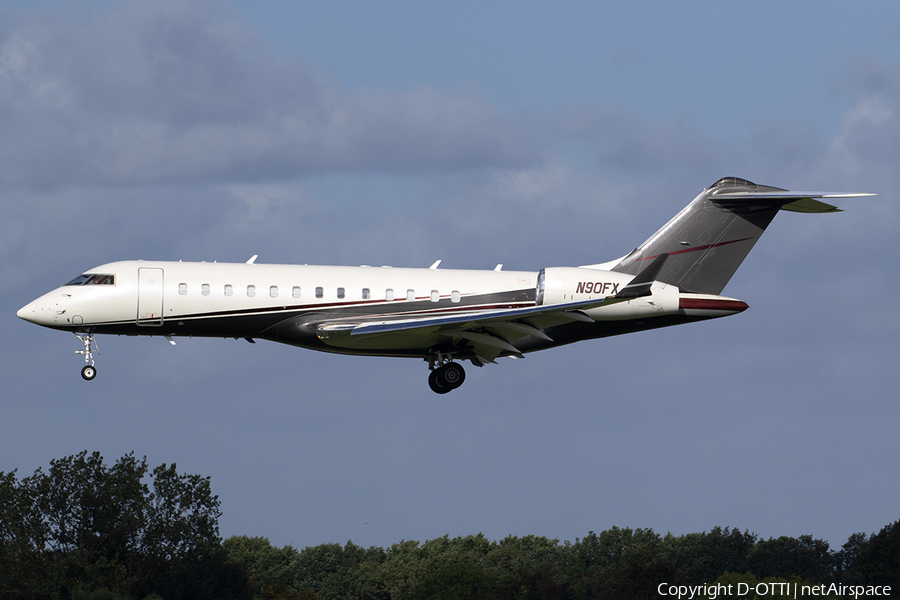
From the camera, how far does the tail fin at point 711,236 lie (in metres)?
32.4

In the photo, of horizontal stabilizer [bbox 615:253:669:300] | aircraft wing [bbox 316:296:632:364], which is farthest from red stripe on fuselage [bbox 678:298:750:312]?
horizontal stabilizer [bbox 615:253:669:300]

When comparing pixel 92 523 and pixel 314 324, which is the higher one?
pixel 314 324

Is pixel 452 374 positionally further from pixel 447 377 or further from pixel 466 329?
pixel 466 329

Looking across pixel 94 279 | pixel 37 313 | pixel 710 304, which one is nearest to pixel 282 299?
pixel 94 279

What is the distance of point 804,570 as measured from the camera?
89062 mm

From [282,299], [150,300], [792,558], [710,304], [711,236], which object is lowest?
[792,558]

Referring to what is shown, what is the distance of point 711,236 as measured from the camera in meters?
32.7

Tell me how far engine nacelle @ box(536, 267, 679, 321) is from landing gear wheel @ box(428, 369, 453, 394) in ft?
11.4

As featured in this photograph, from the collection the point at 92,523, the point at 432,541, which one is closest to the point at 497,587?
the point at 432,541

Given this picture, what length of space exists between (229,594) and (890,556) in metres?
38.8

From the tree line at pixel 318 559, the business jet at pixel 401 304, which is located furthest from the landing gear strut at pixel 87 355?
the tree line at pixel 318 559

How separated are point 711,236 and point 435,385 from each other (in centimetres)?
877

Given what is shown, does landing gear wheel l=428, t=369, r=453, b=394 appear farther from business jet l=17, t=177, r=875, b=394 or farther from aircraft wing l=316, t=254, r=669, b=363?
aircraft wing l=316, t=254, r=669, b=363

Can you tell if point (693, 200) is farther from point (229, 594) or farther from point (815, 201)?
point (229, 594)
